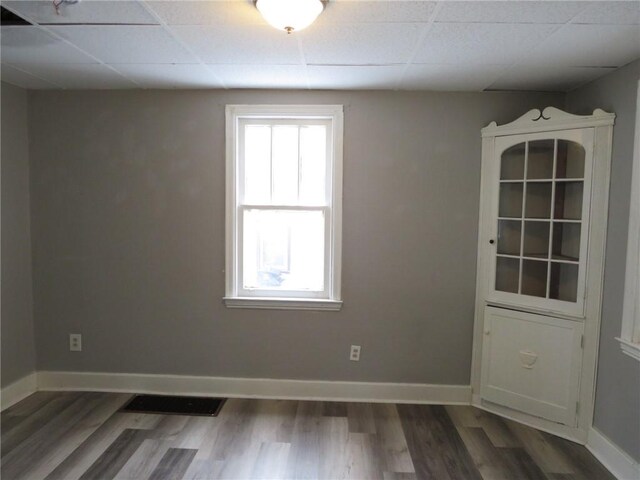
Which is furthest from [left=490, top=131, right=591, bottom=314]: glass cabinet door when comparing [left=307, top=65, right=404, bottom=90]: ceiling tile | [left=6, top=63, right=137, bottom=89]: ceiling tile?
[left=6, top=63, right=137, bottom=89]: ceiling tile

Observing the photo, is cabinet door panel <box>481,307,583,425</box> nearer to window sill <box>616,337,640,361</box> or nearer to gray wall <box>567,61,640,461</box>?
gray wall <box>567,61,640,461</box>

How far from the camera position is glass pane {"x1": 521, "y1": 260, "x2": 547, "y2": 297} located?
254 centimetres

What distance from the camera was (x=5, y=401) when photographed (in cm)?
272

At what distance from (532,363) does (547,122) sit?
1.61 m

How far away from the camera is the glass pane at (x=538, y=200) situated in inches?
98.9

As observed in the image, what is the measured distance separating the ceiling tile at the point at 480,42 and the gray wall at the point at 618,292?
0.65m

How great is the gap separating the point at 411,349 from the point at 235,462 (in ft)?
4.78

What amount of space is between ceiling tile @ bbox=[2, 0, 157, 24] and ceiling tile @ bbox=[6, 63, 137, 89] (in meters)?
0.61

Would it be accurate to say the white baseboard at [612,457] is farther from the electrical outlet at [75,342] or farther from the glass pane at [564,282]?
the electrical outlet at [75,342]

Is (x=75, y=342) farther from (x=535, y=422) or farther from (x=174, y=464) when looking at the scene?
(x=535, y=422)

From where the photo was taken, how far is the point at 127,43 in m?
2.02

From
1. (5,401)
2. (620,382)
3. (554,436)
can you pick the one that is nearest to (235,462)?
(5,401)

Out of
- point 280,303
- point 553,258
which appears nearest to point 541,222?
point 553,258

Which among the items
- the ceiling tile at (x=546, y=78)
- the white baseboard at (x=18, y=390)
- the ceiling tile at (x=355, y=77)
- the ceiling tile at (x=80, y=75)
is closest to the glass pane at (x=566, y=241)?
the ceiling tile at (x=546, y=78)
